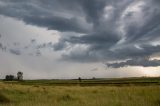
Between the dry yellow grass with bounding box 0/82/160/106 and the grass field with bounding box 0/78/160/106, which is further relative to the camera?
the grass field with bounding box 0/78/160/106

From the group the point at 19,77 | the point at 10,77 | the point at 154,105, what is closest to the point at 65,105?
the point at 154,105

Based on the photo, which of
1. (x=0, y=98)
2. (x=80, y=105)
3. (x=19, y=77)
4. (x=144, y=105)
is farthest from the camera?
(x=19, y=77)

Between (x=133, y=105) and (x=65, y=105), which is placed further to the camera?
(x=65, y=105)

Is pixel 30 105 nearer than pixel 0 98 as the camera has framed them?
Yes

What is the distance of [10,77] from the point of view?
590 ft

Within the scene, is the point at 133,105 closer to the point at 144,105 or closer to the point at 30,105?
the point at 144,105

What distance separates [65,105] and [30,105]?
2.57 meters

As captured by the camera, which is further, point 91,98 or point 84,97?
point 84,97

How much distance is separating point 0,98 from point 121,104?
10.7m

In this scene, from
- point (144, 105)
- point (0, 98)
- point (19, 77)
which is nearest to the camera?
point (144, 105)

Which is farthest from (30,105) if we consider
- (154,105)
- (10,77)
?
(10,77)

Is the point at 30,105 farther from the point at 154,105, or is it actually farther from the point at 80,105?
the point at 154,105

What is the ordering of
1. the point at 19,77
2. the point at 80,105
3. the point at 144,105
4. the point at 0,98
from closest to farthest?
the point at 144,105 → the point at 80,105 → the point at 0,98 → the point at 19,77

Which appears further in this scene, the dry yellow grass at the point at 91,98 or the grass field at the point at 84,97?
the grass field at the point at 84,97
